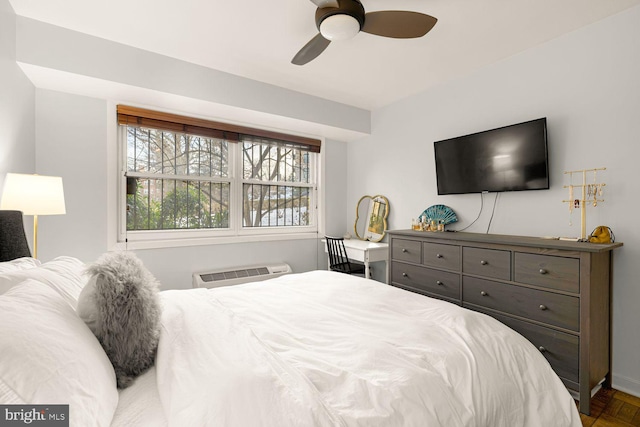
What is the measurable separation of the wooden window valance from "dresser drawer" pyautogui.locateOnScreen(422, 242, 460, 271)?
2.15 m

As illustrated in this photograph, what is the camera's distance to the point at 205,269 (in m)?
3.27

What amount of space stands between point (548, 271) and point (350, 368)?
162 centimetres

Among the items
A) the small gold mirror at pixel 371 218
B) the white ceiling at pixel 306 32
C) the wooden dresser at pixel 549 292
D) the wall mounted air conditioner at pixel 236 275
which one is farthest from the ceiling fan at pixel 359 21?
the wall mounted air conditioner at pixel 236 275

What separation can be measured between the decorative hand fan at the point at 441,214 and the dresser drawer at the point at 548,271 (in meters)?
1.01

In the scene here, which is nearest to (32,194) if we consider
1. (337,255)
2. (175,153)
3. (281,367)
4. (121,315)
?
(121,315)

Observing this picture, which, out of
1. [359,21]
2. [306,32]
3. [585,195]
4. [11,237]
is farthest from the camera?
[306,32]

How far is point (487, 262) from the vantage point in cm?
224

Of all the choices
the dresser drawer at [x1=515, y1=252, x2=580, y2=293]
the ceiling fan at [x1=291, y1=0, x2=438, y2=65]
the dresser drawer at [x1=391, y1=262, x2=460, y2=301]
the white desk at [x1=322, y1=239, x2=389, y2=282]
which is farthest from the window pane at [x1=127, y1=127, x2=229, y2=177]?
the dresser drawer at [x1=515, y1=252, x2=580, y2=293]

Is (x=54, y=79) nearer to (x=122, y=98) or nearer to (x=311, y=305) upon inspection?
(x=122, y=98)

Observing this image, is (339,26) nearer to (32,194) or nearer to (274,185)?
(32,194)

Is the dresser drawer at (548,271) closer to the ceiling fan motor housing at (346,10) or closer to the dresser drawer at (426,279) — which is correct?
the dresser drawer at (426,279)

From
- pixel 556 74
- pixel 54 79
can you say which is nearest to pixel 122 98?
pixel 54 79

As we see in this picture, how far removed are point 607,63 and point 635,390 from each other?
2246 millimetres

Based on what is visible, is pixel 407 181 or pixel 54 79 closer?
pixel 54 79
